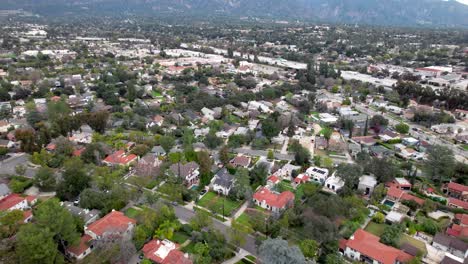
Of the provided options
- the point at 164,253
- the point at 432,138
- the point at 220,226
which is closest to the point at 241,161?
the point at 220,226

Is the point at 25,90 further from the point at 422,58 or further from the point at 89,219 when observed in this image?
the point at 422,58

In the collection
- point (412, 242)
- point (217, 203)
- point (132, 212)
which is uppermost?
point (412, 242)

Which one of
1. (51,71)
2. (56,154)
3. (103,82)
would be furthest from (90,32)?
(56,154)

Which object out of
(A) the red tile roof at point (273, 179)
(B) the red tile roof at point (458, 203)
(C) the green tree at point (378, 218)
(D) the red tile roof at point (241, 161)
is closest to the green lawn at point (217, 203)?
(A) the red tile roof at point (273, 179)

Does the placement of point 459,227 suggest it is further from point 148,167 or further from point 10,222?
point 10,222

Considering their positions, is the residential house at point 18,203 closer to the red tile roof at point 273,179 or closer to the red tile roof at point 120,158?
the red tile roof at point 120,158

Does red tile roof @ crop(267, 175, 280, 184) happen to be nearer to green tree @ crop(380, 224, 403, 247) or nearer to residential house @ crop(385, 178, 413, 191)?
residential house @ crop(385, 178, 413, 191)

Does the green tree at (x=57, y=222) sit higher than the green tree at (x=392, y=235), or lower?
higher
